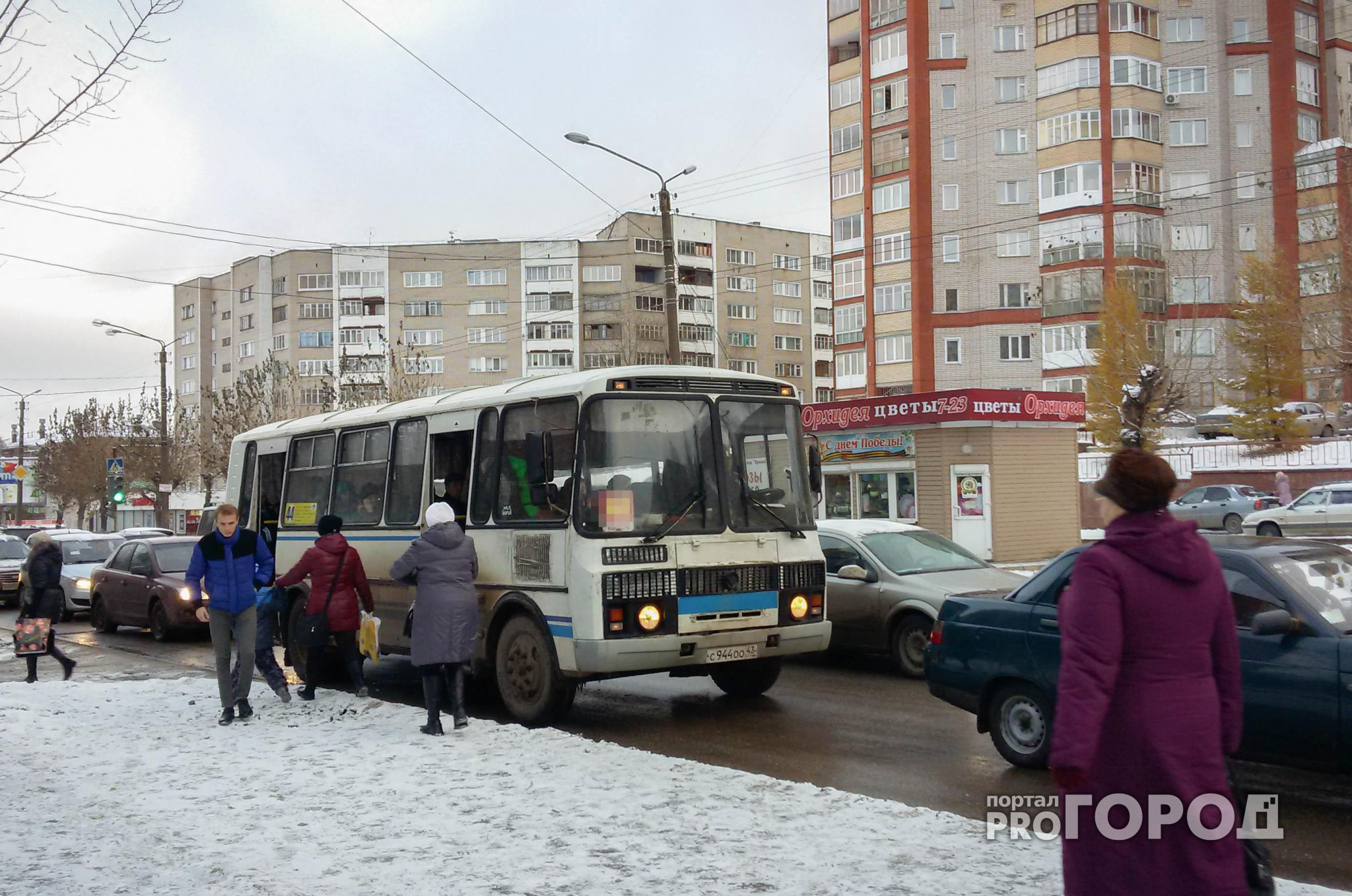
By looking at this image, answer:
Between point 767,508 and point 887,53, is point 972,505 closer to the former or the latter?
point 767,508

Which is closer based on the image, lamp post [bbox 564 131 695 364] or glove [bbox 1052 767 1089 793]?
glove [bbox 1052 767 1089 793]

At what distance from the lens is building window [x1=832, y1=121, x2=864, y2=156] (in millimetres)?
66188

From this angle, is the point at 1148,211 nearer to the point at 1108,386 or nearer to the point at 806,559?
the point at 1108,386

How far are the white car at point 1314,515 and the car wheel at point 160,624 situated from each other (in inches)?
1141

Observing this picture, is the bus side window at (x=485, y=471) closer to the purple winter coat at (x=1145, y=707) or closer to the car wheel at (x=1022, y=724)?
the car wheel at (x=1022, y=724)

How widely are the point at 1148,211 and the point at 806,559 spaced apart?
5659cm

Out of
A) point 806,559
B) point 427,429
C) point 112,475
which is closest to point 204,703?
point 427,429

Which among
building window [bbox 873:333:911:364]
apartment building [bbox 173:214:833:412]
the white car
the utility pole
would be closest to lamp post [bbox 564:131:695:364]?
the utility pole

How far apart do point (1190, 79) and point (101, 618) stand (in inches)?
2344

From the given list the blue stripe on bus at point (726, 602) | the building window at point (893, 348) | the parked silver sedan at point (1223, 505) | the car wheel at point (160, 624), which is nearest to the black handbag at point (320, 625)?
the blue stripe on bus at point (726, 602)

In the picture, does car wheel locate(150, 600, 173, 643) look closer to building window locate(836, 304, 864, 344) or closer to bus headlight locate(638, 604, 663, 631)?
bus headlight locate(638, 604, 663, 631)

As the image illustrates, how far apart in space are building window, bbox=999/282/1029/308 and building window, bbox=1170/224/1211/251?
795 cm

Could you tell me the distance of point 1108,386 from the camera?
169 ft

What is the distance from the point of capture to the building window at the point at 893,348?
63.4 metres
